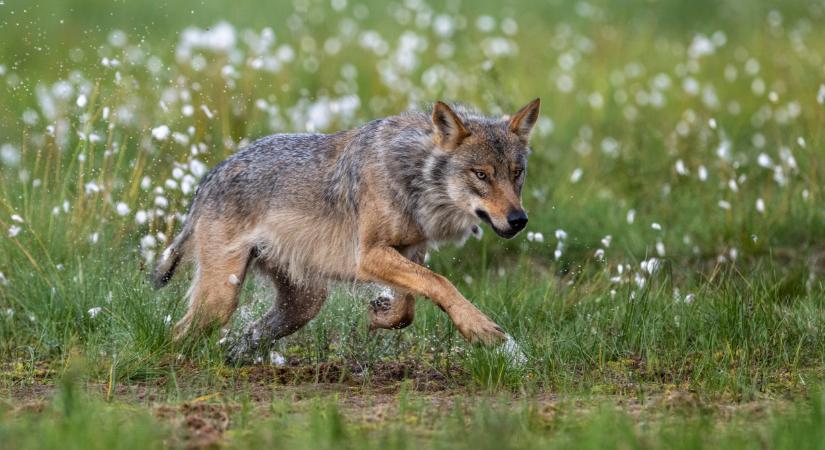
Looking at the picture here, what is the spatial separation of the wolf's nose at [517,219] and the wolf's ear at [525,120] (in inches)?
33.5

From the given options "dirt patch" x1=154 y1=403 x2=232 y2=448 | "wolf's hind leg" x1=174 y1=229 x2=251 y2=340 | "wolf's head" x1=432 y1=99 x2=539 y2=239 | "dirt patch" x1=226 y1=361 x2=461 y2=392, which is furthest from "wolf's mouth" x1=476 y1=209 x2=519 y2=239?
"dirt patch" x1=154 y1=403 x2=232 y2=448

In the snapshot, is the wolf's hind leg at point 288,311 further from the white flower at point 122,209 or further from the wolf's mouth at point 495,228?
the wolf's mouth at point 495,228

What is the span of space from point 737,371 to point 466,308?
143cm

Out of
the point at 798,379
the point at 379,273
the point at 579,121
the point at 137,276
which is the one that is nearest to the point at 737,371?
the point at 798,379

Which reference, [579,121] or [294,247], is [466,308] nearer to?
[294,247]

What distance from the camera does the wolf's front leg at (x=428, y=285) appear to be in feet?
20.8

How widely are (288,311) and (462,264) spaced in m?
1.99

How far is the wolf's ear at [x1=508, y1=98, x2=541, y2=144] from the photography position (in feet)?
23.2

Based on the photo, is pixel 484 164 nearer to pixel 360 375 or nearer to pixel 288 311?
pixel 360 375

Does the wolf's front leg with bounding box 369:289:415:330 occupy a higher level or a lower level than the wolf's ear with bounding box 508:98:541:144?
lower

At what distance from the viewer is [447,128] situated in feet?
22.6

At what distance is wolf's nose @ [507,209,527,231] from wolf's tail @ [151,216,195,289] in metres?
2.36

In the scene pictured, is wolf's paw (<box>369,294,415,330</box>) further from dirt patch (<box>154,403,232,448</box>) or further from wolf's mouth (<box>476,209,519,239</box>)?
dirt patch (<box>154,403,232,448</box>)

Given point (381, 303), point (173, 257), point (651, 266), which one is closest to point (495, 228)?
point (381, 303)
